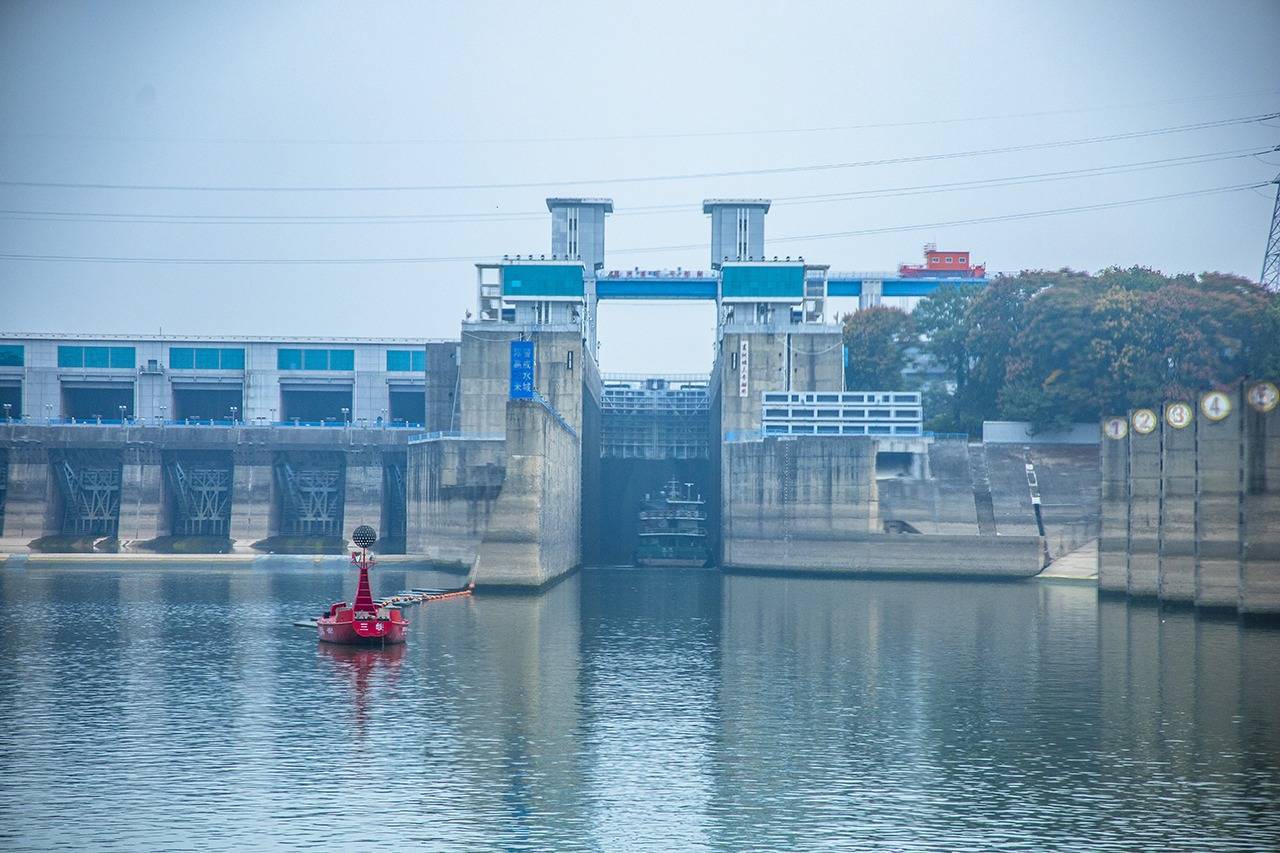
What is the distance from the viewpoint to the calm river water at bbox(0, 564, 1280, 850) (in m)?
34.2

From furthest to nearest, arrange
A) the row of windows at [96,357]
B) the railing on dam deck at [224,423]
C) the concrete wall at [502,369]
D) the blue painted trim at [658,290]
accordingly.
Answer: the row of windows at [96,357] → the blue painted trim at [658,290] → the railing on dam deck at [224,423] → the concrete wall at [502,369]

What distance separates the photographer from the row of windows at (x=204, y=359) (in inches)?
6073

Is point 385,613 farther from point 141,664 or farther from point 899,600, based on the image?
point 899,600

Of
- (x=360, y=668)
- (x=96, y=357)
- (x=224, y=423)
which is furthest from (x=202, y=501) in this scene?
(x=360, y=668)

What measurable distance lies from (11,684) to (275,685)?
9867 millimetres

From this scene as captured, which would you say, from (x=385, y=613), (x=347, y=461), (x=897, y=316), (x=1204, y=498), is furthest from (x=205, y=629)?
(x=897, y=316)

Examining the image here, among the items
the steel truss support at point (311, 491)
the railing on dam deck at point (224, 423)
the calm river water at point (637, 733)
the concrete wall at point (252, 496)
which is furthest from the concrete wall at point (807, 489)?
the concrete wall at point (252, 496)

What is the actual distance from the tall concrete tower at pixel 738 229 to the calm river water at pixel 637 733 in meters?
64.0

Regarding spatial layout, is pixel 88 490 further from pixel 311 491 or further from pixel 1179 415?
pixel 1179 415

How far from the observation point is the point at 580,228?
462 feet

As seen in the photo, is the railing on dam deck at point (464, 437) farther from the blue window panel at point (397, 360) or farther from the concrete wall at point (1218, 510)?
the concrete wall at point (1218, 510)

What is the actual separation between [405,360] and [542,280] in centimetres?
3107

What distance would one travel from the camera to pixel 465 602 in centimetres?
8594

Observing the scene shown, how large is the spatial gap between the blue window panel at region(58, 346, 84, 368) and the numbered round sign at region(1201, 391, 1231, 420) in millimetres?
118582
